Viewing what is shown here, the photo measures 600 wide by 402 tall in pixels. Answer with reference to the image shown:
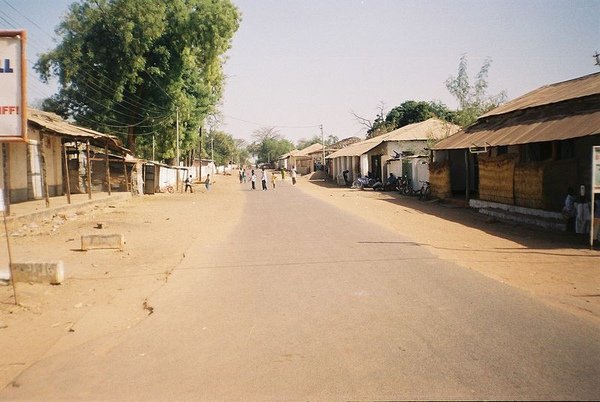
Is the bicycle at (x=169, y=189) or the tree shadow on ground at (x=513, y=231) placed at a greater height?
the bicycle at (x=169, y=189)

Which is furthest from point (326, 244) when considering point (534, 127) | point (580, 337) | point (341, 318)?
point (534, 127)

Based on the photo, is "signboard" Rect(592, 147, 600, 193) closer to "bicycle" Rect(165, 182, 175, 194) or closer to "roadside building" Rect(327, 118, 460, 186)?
"roadside building" Rect(327, 118, 460, 186)

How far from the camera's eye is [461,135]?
21234mm

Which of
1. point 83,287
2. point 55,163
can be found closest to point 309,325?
point 83,287

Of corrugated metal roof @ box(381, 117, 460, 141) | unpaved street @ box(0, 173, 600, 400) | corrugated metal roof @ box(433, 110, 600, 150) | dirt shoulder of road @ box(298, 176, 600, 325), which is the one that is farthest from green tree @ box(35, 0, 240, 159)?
unpaved street @ box(0, 173, 600, 400)

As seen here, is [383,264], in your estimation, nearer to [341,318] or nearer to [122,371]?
[341,318]

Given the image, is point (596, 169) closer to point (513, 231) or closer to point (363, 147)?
point (513, 231)

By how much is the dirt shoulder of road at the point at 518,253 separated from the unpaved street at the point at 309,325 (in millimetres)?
64

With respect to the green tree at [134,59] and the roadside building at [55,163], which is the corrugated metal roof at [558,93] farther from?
the green tree at [134,59]

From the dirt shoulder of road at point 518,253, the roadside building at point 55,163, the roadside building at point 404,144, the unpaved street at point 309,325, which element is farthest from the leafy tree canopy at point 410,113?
the unpaved street at point 309,325

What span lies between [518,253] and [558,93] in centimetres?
991

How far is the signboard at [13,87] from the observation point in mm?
7137

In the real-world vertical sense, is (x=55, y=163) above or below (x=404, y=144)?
below

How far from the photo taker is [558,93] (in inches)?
669
